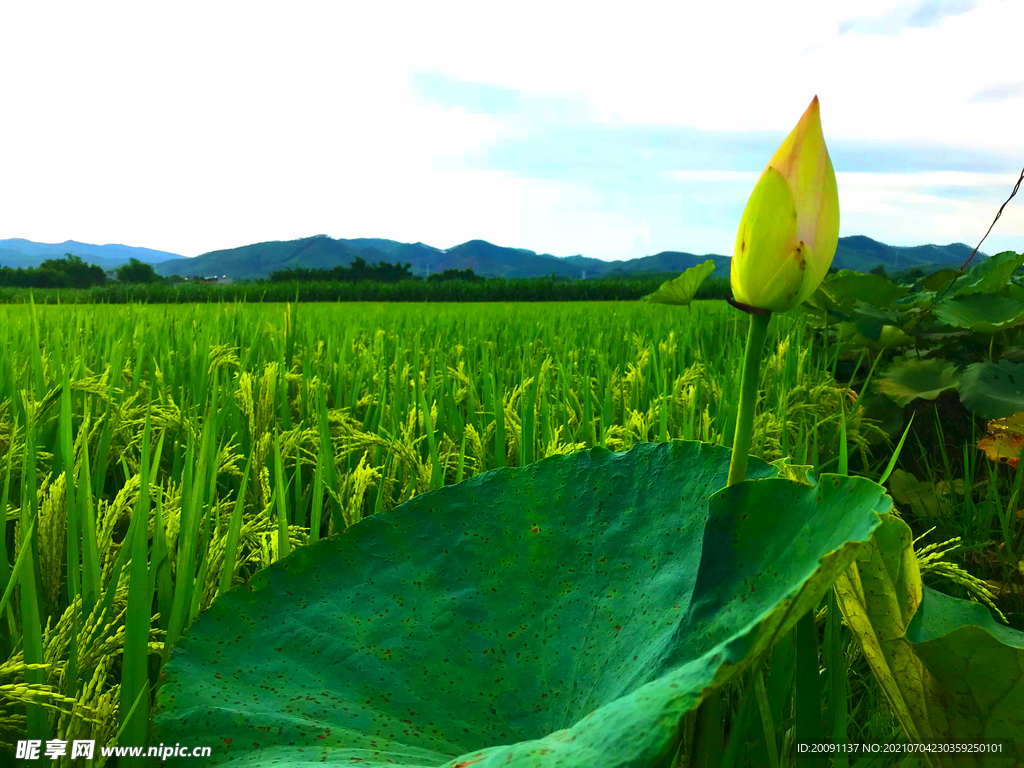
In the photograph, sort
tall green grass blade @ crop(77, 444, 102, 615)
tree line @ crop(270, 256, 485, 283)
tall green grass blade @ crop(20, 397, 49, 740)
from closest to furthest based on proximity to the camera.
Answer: tall green grass blade @ crop(20, 397, 49, 740) → tall green grass blade @ crop(77, 444, 102, 615) → tree line @ crop(270, 256, 485, 283)

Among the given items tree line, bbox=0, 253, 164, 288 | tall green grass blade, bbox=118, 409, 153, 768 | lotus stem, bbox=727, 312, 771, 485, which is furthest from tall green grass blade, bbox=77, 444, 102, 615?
tree line, bbox=0, 253, 164, 288

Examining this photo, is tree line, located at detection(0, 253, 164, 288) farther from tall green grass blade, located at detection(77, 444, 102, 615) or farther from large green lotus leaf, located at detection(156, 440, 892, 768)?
large green lotus leaf, located at detection(156, 440, 892, 768)

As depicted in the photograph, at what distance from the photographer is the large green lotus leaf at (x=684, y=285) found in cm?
335

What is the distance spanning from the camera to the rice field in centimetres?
70

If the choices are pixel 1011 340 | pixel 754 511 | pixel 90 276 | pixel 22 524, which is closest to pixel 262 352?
pixel 22 524

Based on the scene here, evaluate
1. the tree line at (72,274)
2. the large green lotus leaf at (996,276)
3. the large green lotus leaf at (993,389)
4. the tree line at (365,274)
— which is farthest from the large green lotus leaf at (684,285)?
the tree line at (72,274)

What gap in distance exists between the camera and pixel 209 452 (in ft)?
3.89

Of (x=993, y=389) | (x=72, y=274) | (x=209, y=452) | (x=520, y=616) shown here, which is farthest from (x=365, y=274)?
(x=520, y=616)

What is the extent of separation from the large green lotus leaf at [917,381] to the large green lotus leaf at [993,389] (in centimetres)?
13

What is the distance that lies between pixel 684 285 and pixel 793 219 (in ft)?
10.4

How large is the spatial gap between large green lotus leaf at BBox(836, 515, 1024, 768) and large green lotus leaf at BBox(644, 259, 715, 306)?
282 centimetres

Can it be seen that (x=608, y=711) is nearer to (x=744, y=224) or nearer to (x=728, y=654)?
(x=728, y=654)

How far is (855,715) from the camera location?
96 centimetres

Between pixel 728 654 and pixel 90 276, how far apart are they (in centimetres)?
4114
